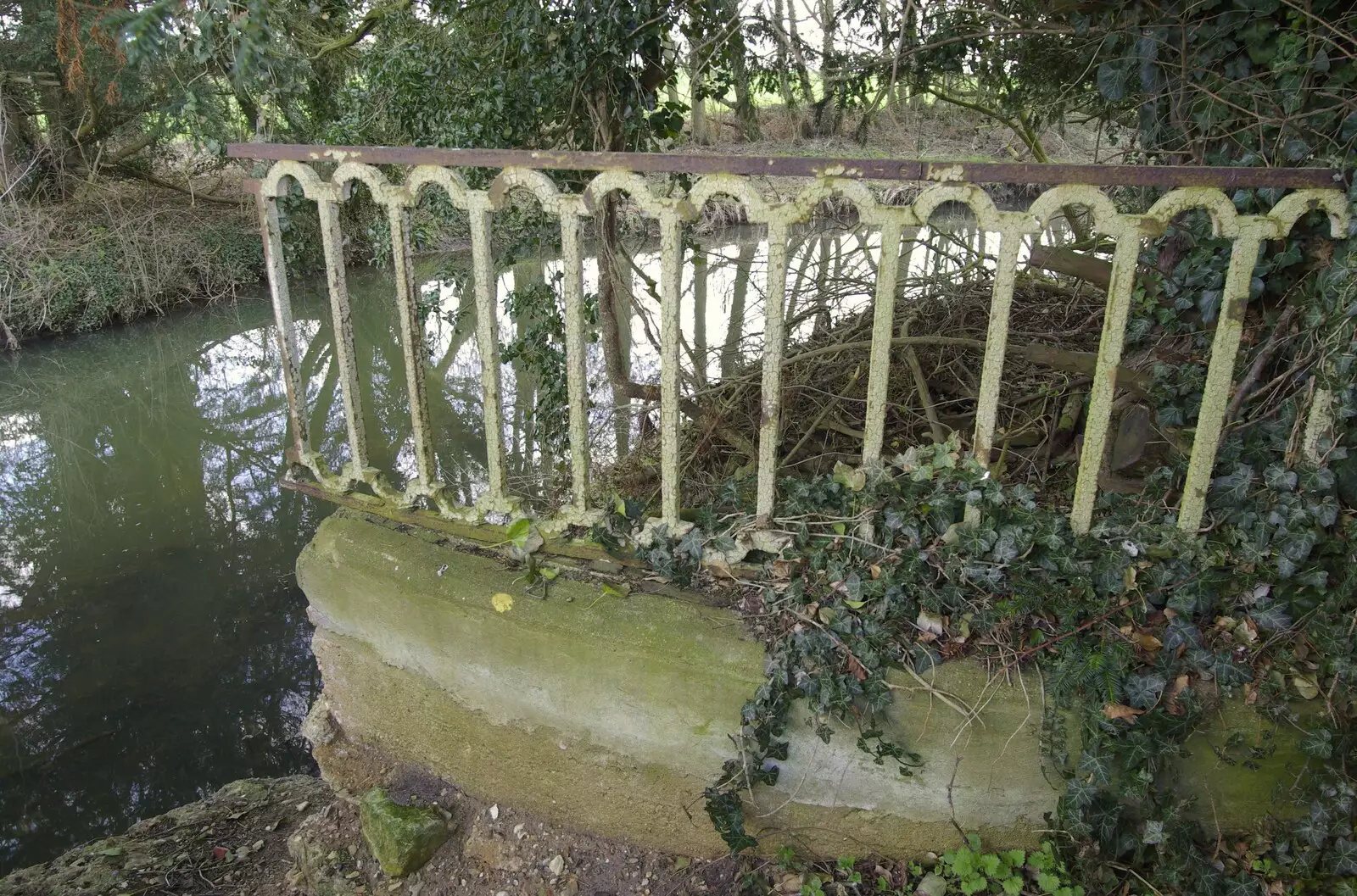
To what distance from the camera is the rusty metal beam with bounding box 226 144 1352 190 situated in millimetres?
1834

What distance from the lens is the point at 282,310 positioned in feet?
8.87

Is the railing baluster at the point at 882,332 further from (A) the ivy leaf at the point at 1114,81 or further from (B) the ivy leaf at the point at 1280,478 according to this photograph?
(A) the ivy leaf at the point at 1114,81

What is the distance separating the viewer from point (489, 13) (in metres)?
5.16

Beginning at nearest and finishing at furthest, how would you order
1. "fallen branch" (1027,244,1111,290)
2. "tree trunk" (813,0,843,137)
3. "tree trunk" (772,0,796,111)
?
"fallen branch" (1027,244,1111,290), "tree trunk" (772,0,796,111), "tree trunk" (813,0,843,137)

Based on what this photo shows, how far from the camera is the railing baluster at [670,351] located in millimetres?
2182

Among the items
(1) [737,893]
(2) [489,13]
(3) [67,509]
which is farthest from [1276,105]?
(3) [67,509]

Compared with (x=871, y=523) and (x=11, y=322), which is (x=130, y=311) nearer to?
(x=11, y=322)

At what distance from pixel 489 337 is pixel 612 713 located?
1.11m

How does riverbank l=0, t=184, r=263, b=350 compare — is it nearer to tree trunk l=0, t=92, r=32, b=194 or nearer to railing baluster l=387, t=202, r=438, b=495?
tree trunk l=0, t=92, r=32, b=194

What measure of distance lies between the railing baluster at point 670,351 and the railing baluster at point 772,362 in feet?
0.75

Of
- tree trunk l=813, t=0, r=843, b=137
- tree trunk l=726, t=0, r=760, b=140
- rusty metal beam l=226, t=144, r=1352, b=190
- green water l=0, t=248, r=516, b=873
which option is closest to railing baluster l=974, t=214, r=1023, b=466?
rusty metal beam l=226, t=144, r=1352, b=190

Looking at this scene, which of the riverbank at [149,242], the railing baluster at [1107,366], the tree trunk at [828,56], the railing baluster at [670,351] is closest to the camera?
the railing baluster at [1107,366]

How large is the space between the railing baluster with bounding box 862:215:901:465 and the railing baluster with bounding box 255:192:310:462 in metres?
1.67

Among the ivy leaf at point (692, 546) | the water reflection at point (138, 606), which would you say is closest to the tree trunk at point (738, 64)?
the ivy leaf at point (692, 546)
